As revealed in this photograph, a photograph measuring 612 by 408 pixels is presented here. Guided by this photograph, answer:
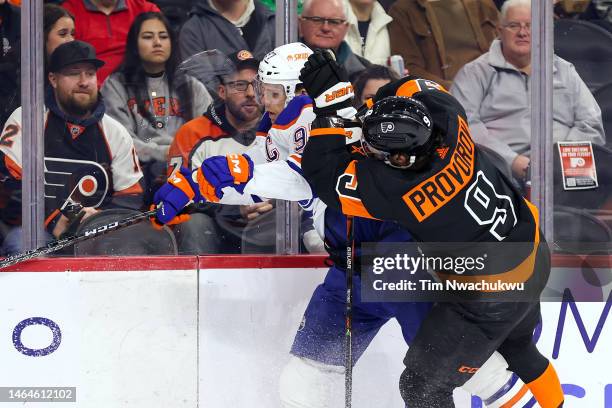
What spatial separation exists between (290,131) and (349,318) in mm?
667

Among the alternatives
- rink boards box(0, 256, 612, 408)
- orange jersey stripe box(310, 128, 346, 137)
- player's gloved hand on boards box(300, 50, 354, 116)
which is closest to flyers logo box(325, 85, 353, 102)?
player's gloved hand on boards box(300, 50, 354, 116)

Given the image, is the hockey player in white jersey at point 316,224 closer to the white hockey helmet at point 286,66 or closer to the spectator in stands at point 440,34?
the white hockey helmet at point 286,66

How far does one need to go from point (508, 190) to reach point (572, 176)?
82 cm

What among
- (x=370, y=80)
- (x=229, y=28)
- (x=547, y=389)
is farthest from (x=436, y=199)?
(x=229, y=28)

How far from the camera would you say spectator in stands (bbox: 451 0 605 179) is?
10.5 feet

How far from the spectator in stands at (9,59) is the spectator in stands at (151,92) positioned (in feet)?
1.03

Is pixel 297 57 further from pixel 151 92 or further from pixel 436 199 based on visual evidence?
pixel 436 199

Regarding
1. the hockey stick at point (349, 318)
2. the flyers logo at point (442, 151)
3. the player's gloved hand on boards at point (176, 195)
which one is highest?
the flyers logo at point (442, 151)

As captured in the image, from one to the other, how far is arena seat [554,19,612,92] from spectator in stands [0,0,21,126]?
1.99 m

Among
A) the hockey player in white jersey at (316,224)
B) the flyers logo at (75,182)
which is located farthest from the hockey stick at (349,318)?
the flyers logo at (75,182)

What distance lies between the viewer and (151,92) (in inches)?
124

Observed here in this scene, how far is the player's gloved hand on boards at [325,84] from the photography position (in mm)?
2562

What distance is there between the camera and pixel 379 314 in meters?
2.89

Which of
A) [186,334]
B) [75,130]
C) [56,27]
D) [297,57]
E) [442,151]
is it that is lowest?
[186,334]
